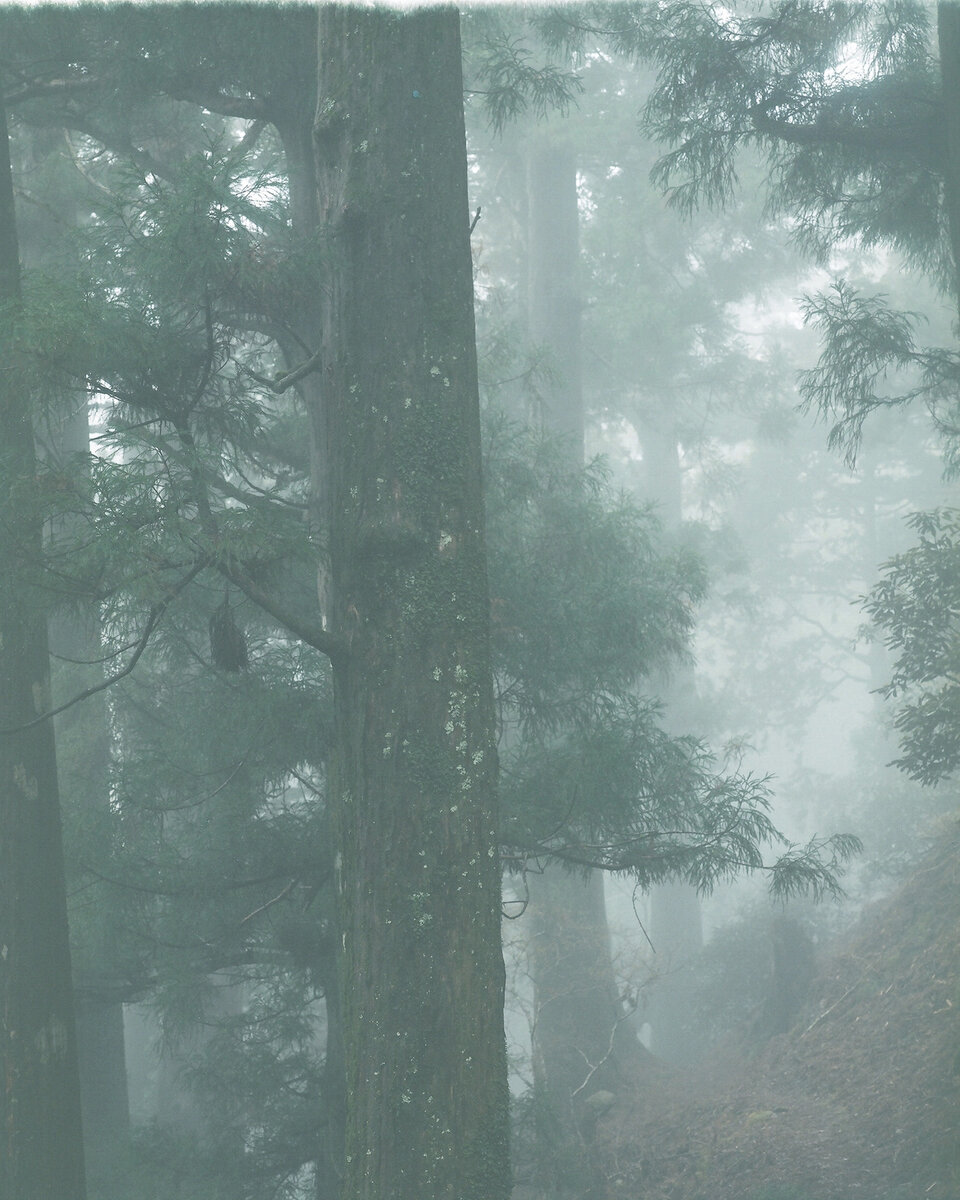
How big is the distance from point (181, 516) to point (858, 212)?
7.22 metres

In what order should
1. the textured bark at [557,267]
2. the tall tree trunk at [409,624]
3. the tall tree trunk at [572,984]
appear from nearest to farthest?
the tall tree trunk at [409,624] → the tall tree trunk at [572,984] → the textured bark at [557,267]

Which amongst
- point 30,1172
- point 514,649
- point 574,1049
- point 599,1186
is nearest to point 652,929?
point 574,1049

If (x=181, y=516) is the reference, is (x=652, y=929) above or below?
below

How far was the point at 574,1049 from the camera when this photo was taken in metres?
15.3

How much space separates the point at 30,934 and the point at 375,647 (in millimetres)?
2776

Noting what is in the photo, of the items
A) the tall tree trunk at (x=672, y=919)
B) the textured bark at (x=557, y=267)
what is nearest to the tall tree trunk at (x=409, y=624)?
the tall tree trunk at (x=672, y=919)

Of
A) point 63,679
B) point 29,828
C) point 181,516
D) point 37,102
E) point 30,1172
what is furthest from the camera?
point 63,679

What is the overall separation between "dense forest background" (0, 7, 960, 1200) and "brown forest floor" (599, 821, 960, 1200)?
0.07 metres

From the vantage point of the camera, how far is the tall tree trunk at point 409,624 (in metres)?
4.77

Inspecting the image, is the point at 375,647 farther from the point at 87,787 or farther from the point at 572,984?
the point at 572,984

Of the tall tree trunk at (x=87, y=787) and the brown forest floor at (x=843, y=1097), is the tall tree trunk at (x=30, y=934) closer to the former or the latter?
the tall tree trunk at (x=87, y=787)

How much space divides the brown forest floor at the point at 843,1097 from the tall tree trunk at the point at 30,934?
590 centimetres

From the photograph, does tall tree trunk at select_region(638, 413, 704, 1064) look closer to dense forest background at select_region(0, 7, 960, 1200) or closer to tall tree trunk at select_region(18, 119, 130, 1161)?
dense forest background at select_region(0, 7, 960, 1200)

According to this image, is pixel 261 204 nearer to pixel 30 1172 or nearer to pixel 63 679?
pixel 63 679
